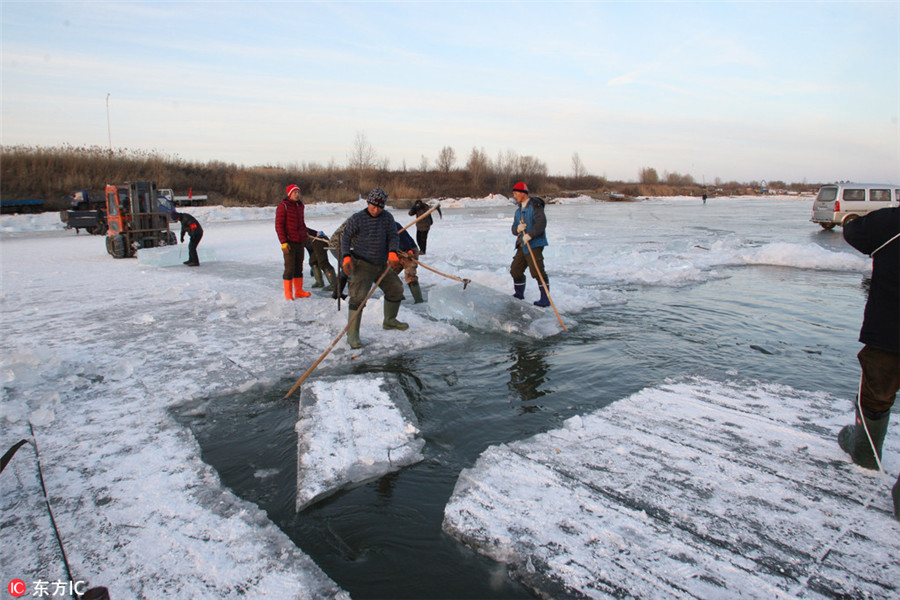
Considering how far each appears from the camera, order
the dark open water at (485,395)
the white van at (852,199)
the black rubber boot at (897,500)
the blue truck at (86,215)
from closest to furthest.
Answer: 1. the dark open water at (485,395)
2. the black rubber boot at (897,500)
3. the white van at (852,199)
4. the blue truck at (86,215)

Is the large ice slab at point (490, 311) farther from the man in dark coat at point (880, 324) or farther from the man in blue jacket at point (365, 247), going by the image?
the man in dark coat at point (880, 324)

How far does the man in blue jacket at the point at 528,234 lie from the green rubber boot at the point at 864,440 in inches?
180

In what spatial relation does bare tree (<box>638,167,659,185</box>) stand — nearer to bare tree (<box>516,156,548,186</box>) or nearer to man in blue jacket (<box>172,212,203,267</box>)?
bare tree (<box>516,156,548,186</box>)

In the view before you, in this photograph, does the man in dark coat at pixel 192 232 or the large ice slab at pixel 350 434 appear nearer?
the large ice slab at pixel 350 434

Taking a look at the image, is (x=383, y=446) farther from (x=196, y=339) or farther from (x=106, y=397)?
(x=196, y=339)

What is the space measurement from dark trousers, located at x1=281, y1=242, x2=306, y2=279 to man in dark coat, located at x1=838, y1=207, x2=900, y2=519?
7.08 meters

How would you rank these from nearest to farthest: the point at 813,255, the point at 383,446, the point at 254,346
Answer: the point at 383,446 → the point at 254,346 → the point at 813,255

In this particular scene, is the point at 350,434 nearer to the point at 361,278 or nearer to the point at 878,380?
the point at 361,278

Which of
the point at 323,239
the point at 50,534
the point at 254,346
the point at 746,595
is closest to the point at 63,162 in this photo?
the point at 323,239

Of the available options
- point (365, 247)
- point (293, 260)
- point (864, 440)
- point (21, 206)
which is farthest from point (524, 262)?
point (21, 206)

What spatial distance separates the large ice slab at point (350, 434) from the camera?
10.9 feet

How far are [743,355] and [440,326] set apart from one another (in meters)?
3.55

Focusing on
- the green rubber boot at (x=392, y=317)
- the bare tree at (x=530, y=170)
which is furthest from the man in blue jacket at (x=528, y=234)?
the bare tree at (x=530, y=170)

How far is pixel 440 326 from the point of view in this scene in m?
6.80
